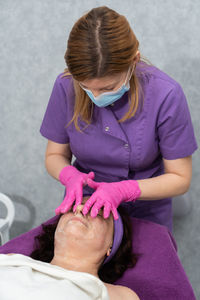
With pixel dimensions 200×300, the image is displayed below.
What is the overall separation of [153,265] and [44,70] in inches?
60.0

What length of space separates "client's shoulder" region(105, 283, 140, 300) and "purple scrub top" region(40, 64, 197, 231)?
1.42 feet

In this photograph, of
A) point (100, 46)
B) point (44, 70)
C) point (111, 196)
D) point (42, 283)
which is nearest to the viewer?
point (100, 46)

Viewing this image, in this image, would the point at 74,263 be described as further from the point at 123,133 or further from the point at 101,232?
the point at 123,133

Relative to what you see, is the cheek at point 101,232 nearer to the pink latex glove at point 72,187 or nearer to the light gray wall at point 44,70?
the pink latex glove at point 72,187

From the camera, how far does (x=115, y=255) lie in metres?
1.54

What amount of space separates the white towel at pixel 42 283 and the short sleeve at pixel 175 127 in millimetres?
548

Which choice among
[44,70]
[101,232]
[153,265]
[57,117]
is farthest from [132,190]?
[44,70]

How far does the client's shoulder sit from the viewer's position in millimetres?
1311

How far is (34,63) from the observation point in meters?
2.51

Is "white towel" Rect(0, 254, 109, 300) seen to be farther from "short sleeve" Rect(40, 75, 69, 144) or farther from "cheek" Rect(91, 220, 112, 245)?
"short sleeve" Rect(40, 75, 69, 144)

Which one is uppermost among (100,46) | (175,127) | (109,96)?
(100,46)

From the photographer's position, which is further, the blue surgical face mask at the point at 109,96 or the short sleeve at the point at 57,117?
the short sleeve at the point at 57,117

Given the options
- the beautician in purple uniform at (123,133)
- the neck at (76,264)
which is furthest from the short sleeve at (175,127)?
the neck at (76,264)

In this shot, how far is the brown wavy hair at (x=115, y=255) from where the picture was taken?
4.92 ft
